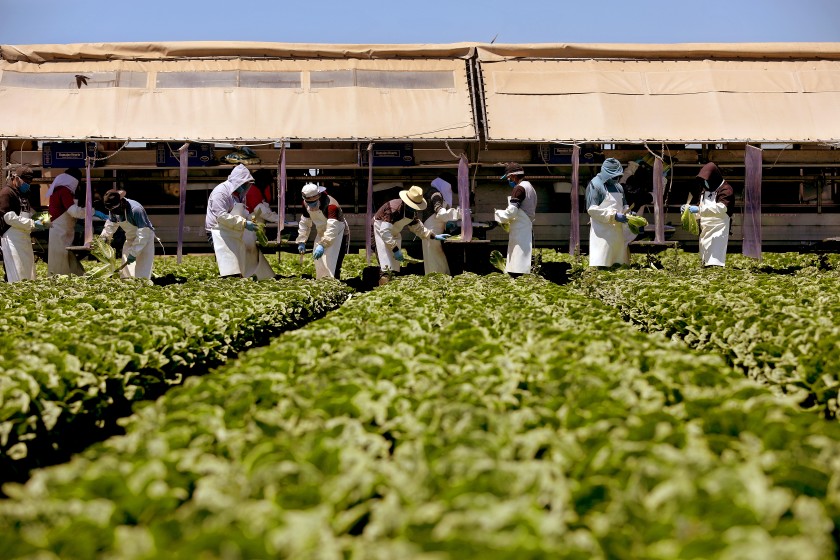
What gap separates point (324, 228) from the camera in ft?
51.2

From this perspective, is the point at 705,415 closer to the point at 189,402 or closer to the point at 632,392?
the point at 632,392

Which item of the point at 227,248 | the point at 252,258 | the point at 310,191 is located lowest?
the point at 252,258

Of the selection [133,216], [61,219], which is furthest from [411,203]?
[61,219]

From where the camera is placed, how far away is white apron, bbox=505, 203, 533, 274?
15.0m

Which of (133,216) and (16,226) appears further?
(16,226)

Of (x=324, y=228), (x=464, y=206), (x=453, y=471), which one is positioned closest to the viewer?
(x=453, y=471)

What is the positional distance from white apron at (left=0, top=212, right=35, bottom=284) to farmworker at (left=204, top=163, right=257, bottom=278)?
353cm

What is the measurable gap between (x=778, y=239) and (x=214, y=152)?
14238 millimetres

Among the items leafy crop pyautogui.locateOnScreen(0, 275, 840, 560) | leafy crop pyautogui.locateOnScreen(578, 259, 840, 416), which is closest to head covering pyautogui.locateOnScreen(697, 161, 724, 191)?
leafy crop pyautogui.locateOnScreen(578, 259, 840, 416)

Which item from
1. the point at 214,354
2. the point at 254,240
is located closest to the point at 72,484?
the point at 214,354

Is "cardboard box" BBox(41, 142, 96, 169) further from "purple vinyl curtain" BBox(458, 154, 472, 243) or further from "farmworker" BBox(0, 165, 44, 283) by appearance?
"purple vinyl curtain" BBox(458, 154, 472, 243)

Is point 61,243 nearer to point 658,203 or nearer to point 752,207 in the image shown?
point 658,203

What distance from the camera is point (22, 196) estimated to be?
50.4 feet

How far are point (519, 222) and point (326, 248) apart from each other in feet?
11.3
